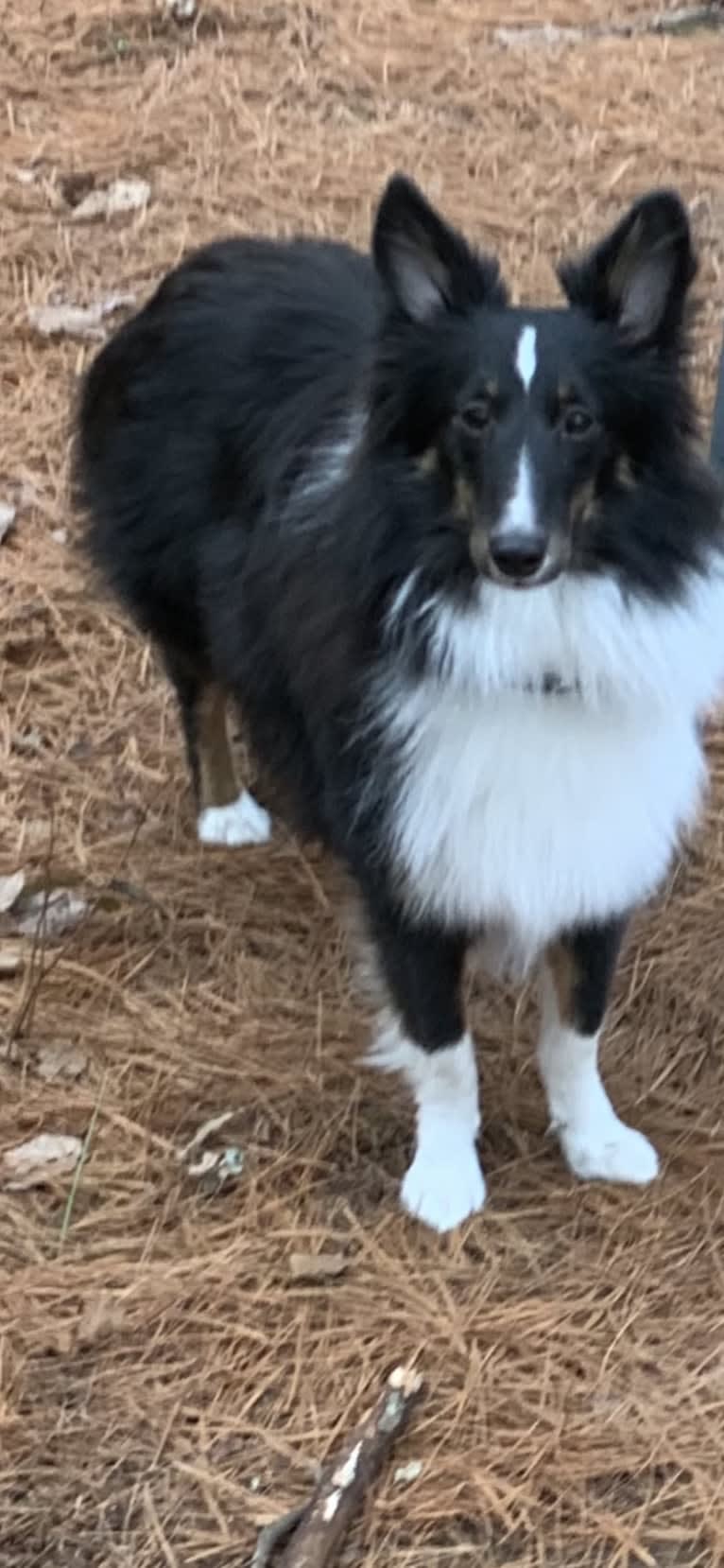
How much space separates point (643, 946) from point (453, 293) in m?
1.51

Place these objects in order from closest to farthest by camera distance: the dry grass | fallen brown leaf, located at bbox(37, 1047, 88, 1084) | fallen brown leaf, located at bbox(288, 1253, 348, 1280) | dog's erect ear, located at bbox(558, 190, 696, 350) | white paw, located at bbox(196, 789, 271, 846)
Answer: dog's erect ear, located at bbox(558, 190, 696, 350)
the dry grass
fallen brown leaf, located at bbox(288, 1253, 348, 1280)
fallen brown leaf, located at bbox(37, 1047, 88, 1084)
white paw, located at bbox(196, 789, 271, 846)

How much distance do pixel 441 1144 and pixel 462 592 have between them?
1046 millimetres

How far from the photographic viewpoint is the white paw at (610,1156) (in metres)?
3.06

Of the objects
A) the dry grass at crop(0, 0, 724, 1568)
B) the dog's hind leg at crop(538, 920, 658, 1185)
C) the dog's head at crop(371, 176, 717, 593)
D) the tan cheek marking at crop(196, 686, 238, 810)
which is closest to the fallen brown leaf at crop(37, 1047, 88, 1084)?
the dry grass at crop(0, 0, 724, 1568)

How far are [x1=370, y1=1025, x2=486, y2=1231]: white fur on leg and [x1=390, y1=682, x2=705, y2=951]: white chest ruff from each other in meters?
0.35

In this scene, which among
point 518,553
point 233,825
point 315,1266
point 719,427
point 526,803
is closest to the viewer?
point 518,553

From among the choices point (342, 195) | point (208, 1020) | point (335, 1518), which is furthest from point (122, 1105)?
point (342, 195)

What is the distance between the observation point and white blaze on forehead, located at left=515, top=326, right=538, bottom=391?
2.37 m

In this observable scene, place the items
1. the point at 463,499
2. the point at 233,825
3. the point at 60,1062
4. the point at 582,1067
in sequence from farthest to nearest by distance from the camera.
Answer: the point at 233,825
the point at 60,1062
the point at 582,1067
the point at 463,499

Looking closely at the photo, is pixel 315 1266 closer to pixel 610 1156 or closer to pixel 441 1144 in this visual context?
pixel 441 1144

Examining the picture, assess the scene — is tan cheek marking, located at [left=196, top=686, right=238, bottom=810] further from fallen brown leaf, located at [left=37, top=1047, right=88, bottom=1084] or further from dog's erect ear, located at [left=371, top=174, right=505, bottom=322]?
dog's erect ear, located at [left=371, top=174, right=505, bottom=322]

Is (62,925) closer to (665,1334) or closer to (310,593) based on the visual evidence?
(310,593)

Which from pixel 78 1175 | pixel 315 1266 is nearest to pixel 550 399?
pixel 315 1266

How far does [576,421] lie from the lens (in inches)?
93.1
